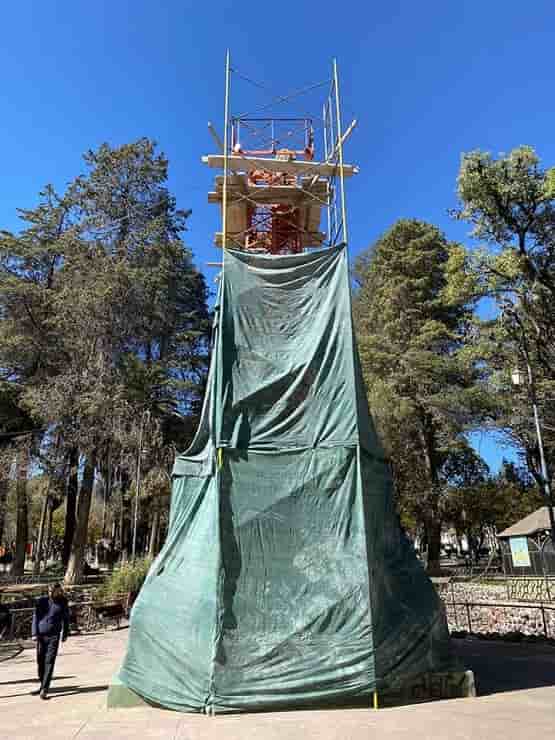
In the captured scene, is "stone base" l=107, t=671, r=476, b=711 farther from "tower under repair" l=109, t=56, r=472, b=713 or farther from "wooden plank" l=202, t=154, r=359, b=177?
"wooden plank" l=202, t=154, r=359, b=177

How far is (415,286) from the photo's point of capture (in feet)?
112

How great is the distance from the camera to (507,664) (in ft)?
31.2

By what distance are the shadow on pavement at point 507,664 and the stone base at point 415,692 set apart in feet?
1.23

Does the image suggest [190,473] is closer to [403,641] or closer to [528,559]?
[403,641]

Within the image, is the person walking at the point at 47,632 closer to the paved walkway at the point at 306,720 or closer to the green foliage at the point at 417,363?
the paved walkway at the point at 306,720

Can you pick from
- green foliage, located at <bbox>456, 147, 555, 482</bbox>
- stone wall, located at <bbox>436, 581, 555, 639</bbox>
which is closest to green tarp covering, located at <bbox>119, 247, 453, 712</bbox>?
stone wall, located at <bbox>436, 581, 555, 639</bbox>

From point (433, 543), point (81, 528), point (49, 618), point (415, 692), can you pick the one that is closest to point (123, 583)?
point (81, 528)

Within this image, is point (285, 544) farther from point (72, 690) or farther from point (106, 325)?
point (106, 325)

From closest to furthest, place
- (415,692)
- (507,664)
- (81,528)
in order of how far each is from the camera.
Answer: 1. (415,692)
2. (507,664)
3. (81,528)

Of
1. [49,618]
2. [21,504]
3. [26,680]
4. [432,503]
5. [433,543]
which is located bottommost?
[26,680]

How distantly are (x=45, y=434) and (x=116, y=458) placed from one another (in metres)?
3.98

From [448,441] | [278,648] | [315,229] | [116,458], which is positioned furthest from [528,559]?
[278,648]

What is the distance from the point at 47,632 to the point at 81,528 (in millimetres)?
22064

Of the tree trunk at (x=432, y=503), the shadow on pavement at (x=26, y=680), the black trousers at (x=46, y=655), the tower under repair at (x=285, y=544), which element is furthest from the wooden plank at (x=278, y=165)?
the tree trunk at (x=432, y=503)
